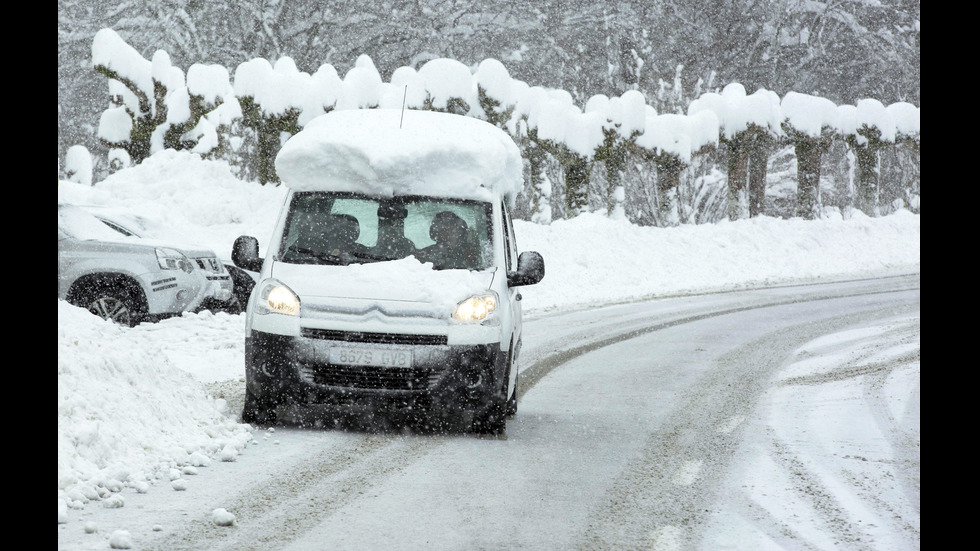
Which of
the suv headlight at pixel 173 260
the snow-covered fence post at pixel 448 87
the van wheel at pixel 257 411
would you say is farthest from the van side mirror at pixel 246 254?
the snow-covered fence post at pixel 448 87

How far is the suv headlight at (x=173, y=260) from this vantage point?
12.2 m

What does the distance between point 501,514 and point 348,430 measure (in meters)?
2.43

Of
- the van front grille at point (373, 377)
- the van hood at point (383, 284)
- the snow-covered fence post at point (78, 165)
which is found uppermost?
the snow-covered fence post at point (78, 165)

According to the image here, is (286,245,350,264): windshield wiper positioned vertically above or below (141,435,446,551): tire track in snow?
above

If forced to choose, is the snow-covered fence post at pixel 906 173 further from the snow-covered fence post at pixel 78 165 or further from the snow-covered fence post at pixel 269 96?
the snow-covered fence post at pixel 78 165

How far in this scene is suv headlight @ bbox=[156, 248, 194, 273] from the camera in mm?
12234

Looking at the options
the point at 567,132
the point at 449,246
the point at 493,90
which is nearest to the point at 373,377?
the point at 449,246

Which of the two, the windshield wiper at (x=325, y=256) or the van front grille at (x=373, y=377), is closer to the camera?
the van front grille at (x=373, y=377)

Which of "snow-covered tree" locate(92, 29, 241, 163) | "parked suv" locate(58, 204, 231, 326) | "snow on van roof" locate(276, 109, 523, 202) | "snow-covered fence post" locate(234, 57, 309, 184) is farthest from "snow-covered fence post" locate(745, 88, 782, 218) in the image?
"snow on van roof" locate(276, 109, 523, 202)

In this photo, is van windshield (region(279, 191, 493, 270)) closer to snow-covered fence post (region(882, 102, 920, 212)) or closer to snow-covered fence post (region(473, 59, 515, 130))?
snow-covered fence post (region(473, 59, 515, 130))

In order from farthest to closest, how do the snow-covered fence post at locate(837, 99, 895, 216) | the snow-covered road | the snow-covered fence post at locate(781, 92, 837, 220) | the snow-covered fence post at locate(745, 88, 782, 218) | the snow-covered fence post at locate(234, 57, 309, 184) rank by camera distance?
the snow-covered fence post at locate(837, 99, 895, 216), the snow-covered fence post at locate(781, 92, 837, 220), the snow-covered fence post at locate(745, 88, 782, 218), the snow-covered fence post at locate(234, 57, 309, 184), the snow-covered road

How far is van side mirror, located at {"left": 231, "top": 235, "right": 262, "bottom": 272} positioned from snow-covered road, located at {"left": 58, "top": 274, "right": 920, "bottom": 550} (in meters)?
1.09
